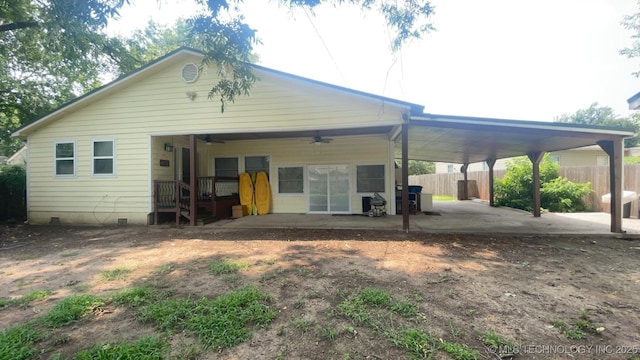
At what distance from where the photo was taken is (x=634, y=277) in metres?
4.08

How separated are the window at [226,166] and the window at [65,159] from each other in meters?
4.62

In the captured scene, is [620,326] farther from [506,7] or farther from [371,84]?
[371,84]

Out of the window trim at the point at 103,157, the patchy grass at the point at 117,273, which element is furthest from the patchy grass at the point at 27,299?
the window trim at the point at 103,157

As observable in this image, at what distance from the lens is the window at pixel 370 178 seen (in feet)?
34.5

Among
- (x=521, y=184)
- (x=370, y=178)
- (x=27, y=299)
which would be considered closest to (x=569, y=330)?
(x=27, y=299)

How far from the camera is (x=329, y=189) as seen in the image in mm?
11000

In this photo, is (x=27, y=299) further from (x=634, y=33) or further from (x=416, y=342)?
(x=634, y=33)

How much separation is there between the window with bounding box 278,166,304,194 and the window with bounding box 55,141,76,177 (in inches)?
274

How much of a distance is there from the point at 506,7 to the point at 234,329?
29.7 ft

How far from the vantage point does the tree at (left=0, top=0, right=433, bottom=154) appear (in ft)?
19.5

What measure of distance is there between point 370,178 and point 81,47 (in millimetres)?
10263

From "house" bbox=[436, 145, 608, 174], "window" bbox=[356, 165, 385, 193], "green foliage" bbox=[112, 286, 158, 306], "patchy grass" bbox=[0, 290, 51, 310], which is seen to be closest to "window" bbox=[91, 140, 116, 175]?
"patchy grass" bbox=[0, 290, 51, 310]

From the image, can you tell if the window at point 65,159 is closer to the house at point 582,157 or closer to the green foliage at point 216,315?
the green foliage at point 216,315

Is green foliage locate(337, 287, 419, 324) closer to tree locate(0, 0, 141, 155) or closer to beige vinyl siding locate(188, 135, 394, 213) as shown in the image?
beige vinyl siding locate(188, 135, 394, 213)
